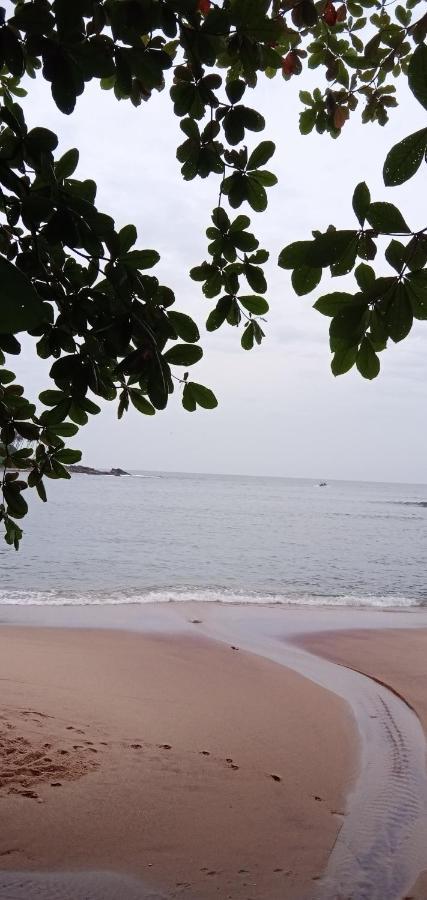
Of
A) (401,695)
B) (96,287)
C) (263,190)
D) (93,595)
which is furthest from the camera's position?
(93,595)

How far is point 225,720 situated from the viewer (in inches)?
189

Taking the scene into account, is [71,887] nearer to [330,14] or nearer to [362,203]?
[362,203]

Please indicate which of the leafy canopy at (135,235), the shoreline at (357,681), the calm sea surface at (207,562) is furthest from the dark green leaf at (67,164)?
the calm sea surface at (207,562)

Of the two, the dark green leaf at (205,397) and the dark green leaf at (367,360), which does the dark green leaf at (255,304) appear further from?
the dark green leaf at (367,360)

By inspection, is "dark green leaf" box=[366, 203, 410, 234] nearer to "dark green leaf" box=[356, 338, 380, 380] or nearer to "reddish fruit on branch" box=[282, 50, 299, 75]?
"dark green leaf" box=[356, 338, 380, 380]

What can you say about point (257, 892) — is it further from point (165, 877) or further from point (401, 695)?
point (401, 695)

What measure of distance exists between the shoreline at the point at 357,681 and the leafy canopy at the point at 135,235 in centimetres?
236

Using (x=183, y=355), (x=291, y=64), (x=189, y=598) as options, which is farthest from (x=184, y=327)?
(x=189, y=598)

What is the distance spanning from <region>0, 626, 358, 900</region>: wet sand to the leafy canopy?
5.66 feet

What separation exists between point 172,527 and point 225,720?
19585mm

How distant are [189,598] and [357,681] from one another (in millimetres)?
5218

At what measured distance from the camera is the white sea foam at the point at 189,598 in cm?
1031

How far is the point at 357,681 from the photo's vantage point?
6.30 metres

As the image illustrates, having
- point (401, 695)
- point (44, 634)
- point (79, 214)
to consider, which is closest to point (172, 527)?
point (44, 634)
